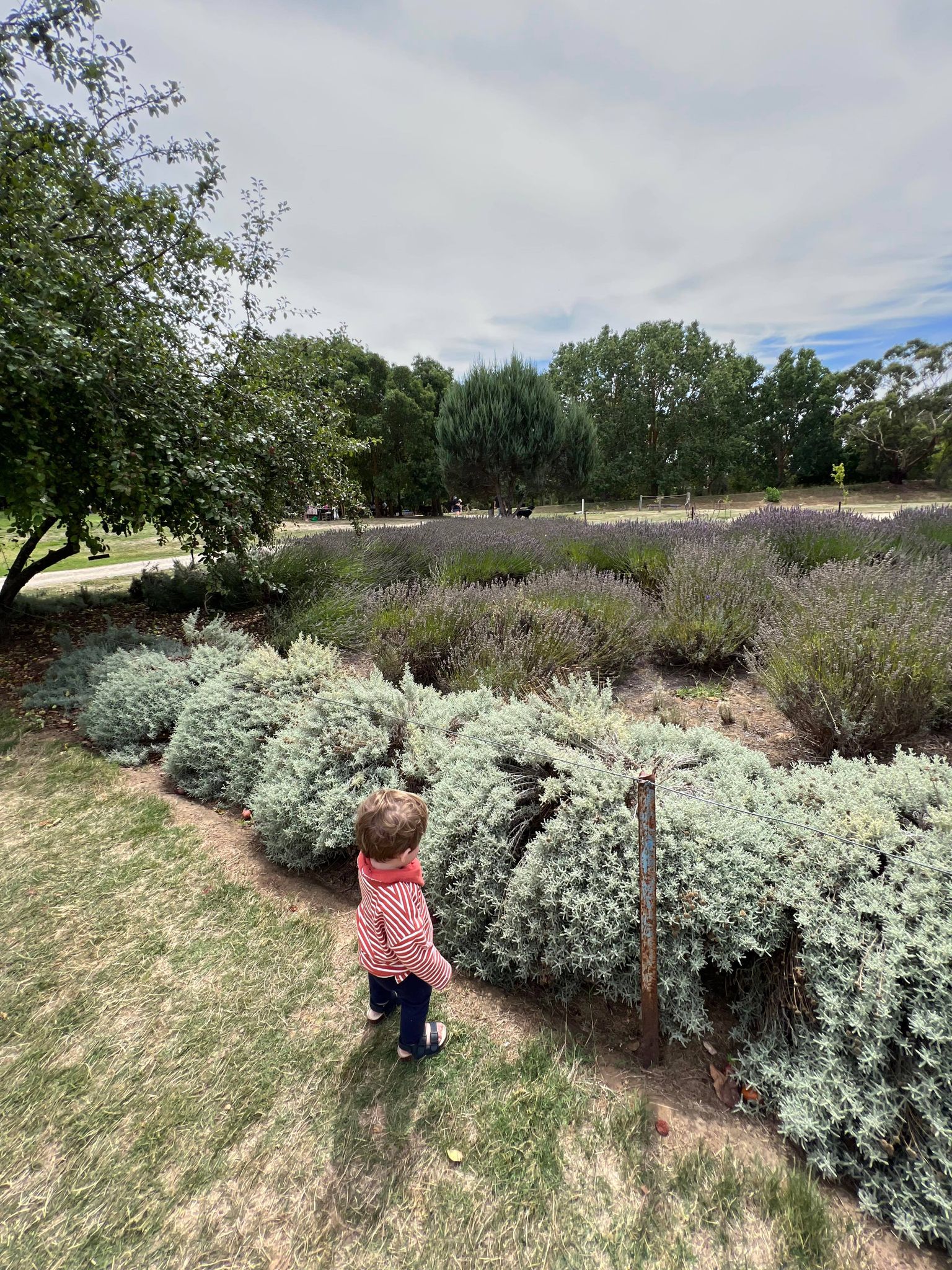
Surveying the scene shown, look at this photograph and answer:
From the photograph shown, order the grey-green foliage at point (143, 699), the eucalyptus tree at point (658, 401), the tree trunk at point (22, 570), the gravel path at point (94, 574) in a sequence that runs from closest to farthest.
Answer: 1. the grey-green foliage at point (143, 699)
2. the tree trunk at point (22, 570)
3. the gravel path at point (94, 574)
4. the eucalyptus tree at point (658, 401)

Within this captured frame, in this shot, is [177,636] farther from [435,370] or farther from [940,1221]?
[435,370]

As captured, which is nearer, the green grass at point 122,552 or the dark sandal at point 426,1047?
the dark sandal at point 426,1047

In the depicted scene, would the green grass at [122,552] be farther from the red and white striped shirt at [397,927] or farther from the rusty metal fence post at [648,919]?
the rusty metal fence post at [648,919]

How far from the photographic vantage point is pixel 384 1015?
184 centimetres

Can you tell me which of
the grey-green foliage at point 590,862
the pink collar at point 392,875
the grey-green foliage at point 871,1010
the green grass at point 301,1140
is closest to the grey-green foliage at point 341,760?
the grey-green foliage at point 590,862

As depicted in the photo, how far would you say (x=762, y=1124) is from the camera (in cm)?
146

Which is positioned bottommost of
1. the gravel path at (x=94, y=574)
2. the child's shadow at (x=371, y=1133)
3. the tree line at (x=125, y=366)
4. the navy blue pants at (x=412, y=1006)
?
the child's shadow at (x=371, y=1133)

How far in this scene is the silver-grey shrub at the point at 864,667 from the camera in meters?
2.57

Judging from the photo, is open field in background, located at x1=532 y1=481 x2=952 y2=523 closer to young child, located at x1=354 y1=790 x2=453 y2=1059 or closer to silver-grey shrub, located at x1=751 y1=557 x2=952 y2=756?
silver-grey shrub, located at x1=751 y1=557 x2=952 y2=756

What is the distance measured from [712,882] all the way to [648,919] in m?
0.27

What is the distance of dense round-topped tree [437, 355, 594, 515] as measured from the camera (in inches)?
885

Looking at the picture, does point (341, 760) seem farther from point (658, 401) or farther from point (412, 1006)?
point (658, 401)

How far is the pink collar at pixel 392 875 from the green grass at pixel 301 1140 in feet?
2.02

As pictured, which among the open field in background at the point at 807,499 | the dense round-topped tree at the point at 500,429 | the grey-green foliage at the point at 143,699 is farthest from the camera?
the open field in background at the point at 807,499
